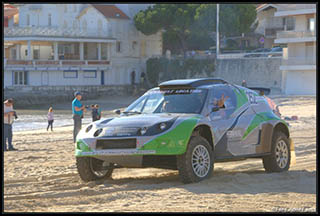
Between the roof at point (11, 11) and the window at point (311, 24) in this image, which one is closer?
the window at point (311, 24)

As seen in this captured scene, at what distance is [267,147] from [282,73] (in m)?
45.4

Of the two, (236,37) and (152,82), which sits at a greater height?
(236,37)

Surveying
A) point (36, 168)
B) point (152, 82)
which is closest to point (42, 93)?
point (152, 82)

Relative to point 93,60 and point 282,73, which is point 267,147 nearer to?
point 282,73

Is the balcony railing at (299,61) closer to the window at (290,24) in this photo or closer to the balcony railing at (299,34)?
the balcony railing at (299,34)

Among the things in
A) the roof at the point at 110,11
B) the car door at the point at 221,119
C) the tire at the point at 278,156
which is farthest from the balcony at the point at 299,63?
the car door at the point at 221,119

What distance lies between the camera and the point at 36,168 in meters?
13.0

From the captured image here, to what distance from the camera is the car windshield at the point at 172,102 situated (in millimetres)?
11019

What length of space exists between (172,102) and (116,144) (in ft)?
5.04

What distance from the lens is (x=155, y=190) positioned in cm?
957

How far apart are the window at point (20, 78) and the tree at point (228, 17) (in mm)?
19069

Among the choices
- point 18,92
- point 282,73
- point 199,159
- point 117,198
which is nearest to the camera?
point 117,198

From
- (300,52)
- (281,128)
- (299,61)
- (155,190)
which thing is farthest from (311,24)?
(155,190)

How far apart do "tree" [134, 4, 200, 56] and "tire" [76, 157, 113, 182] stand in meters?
60.9
